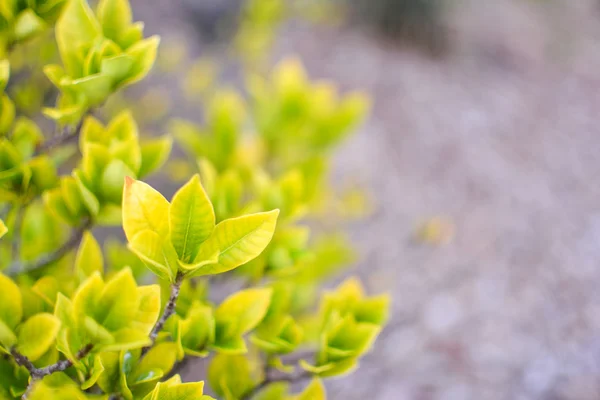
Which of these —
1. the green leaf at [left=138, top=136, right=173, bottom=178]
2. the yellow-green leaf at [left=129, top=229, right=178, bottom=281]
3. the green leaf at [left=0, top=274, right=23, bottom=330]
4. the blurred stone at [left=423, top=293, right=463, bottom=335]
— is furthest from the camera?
the blurred stone at [left=423, top=293, right=463, bottom=335]

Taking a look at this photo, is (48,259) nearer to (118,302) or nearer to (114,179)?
(114,179)

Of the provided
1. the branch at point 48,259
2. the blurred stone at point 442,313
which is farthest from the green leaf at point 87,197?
the blurred stone at point 442,313

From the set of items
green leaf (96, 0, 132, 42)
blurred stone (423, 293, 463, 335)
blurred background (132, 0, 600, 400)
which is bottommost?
blurred stone (423, 293, 463, 335)

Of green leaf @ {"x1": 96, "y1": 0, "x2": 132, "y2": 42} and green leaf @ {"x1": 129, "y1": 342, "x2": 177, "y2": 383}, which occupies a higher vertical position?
green leaf @ {"x1": 96, "y1": 0, "x2": 132, "y2": 42}

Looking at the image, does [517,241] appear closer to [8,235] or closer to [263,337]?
[263,337]

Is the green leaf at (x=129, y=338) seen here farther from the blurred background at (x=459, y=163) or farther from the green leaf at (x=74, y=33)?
the blurred background at (x=459, y=163)

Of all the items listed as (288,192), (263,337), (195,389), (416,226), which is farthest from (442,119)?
(195,389)

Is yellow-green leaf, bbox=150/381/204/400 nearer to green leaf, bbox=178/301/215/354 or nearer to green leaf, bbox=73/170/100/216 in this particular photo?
green leaf, bbox=178/301/215/354

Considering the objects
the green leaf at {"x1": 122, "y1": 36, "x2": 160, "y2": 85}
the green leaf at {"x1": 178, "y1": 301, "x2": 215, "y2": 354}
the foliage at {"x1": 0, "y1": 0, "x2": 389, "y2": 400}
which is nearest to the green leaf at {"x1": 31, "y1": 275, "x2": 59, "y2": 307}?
the foliage at {"x1": 0, "y1": 0, "x2": 389, "y2": 400}
